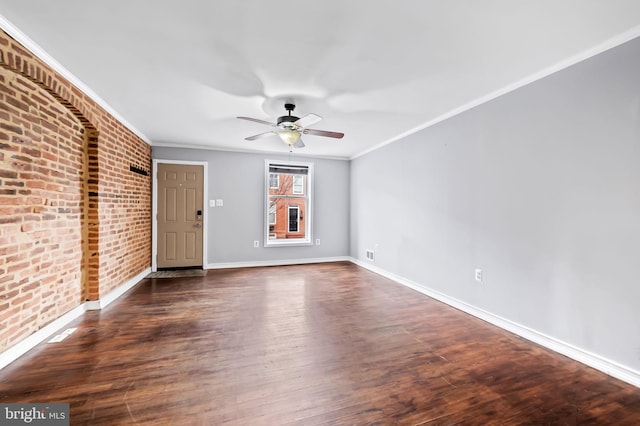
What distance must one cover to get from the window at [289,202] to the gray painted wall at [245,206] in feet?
0.41

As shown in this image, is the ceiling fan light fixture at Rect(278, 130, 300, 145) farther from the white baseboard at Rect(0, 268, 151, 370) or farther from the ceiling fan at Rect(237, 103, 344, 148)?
the white baseboard at Rect(0, 268, 151, 370)

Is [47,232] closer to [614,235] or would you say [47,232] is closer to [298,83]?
[298,83]

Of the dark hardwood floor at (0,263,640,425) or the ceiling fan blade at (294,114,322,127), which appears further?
the ceiling fan blade at (294,114,322,127)

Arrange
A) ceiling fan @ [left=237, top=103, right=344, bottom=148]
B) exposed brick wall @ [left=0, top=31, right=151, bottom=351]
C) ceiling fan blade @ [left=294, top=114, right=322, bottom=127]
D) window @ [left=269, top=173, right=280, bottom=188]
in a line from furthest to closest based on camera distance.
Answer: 1. window @ [left=269, top=173, right=280, bottom=188]
2. ceiling fan @ [left=237, top=103, right=344, bottom=148]
3. ceiling fan blade @ [left=294, top=114, right=322, bottom=127]
4. exposed brick wall @ [left=0, top=31, right=151, bottom=351]

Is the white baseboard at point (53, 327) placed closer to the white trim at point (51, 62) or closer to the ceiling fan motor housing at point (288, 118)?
the white trim at point (51, 62)

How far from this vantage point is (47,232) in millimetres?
2410

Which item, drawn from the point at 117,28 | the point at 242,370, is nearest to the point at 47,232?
the point at 117,28

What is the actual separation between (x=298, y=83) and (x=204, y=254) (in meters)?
3.89

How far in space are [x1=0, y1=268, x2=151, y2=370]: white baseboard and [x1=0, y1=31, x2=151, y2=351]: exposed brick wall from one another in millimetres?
57

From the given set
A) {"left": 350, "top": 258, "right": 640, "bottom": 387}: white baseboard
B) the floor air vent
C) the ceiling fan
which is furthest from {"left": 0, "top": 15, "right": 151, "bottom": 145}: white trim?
{"left": 350, "top": 258, "right": 640, "bottom": 387}: white baseboard

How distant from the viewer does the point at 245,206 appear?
5488mm

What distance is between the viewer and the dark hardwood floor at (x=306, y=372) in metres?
1.58

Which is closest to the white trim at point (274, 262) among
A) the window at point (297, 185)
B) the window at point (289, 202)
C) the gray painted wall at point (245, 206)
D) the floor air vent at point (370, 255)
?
the gray painted wall at point (245, 206)

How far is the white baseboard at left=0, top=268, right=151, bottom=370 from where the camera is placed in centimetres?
202
